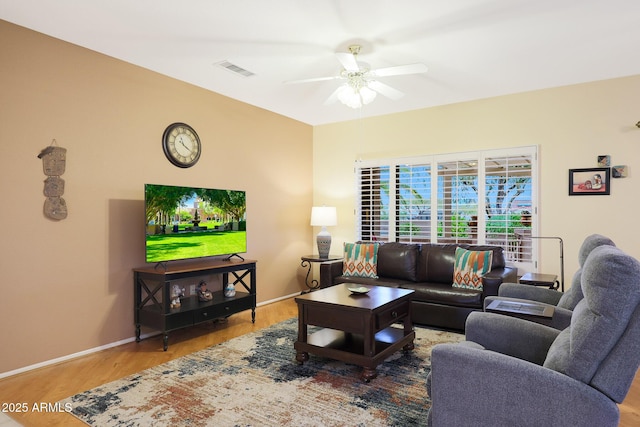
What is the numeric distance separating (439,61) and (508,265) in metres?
2.60

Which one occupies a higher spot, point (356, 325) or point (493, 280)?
point (493, 280)

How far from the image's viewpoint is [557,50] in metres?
3.58

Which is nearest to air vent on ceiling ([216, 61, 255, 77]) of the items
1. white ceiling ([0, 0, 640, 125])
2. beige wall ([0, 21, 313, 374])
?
white ceiling ([0, 0, 640, 125])

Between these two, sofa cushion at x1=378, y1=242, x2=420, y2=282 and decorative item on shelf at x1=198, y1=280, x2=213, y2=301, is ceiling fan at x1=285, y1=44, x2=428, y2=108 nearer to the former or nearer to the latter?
sofa cushion at x1=378, y1=242, x2=420, y2=282

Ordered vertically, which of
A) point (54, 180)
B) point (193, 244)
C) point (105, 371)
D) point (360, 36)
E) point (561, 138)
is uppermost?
point (360, 36)

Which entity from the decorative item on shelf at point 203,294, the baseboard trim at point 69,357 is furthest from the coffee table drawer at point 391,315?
the baseboard trim at point 69,357

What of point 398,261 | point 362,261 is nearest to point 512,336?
point 398,261

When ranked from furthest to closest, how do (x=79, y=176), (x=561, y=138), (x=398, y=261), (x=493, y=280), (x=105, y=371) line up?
1. (x=398, y=261)
2. (x=561, y=138)
3. (x=493, y=280)
4. (x=79, y=176)
5. (x=105, y=371)

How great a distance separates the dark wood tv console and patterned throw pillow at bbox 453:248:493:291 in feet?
8.13

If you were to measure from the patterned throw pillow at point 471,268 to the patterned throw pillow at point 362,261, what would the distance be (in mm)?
1020

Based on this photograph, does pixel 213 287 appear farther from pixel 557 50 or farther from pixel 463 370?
pixel 557 50

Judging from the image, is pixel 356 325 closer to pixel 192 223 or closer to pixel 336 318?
pixel 336 318

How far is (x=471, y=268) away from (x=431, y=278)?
571 mm

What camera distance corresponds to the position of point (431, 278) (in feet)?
15.6
